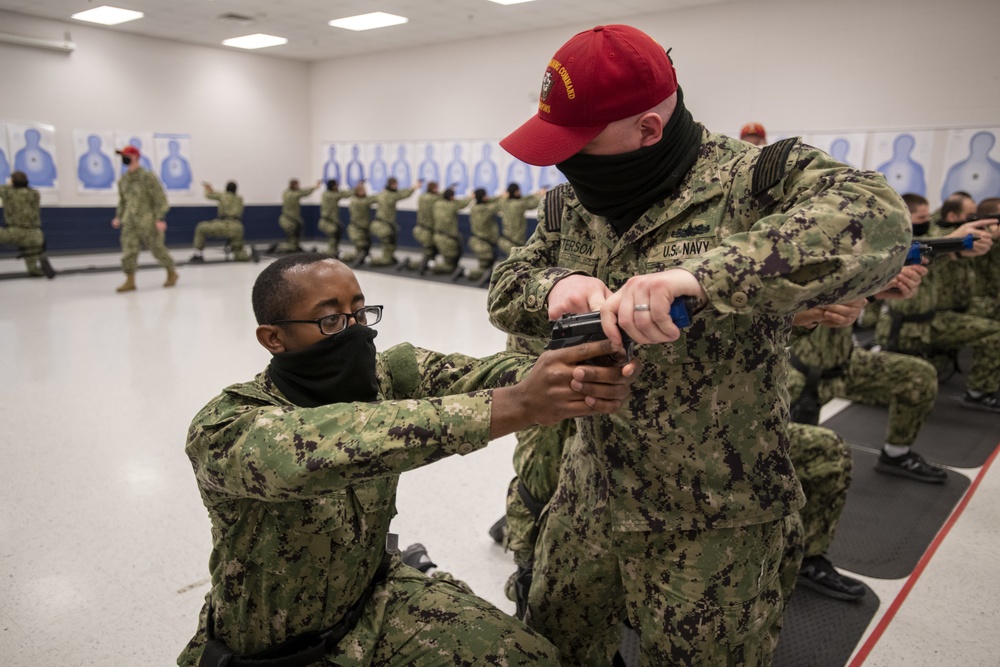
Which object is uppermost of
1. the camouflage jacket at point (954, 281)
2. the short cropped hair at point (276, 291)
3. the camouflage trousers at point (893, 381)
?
the short cropped hair at point (276, 291)

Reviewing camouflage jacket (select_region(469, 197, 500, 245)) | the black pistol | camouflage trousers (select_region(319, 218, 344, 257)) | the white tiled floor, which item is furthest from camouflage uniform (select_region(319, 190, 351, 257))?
the black pistol

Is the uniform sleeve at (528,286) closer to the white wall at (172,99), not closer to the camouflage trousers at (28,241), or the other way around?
the camouflage trousers at (28,241)

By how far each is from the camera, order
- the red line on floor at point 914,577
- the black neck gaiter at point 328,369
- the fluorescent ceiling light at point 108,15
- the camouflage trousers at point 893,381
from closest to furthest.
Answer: the black neck gaiter at point 328,369, the red line on floor at point 914,577, the camouflage trousers at point 893,381, the fluorescent ceiling light at point 108,15

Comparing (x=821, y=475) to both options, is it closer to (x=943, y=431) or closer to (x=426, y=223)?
(x=943, y=431)

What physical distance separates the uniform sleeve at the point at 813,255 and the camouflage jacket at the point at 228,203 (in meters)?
12.2

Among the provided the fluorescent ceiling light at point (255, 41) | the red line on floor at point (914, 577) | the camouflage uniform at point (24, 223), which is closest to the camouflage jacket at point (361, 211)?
the fluorescent ceiling light at point (255, 41)

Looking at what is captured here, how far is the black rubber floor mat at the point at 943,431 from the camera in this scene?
4100 mm

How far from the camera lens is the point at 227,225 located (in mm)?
11961

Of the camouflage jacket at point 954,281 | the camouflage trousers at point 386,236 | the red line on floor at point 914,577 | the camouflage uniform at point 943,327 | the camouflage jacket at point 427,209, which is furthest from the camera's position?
the camouflage trousers at point 386,236

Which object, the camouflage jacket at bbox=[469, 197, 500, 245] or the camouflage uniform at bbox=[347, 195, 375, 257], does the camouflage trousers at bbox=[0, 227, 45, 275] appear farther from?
the camouflage jacket at bbox=[469, 197, 500, 245]

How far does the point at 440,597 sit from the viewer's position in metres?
1.71

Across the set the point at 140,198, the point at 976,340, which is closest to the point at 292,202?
the point at 140,198

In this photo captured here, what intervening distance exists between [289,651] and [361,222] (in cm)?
1103

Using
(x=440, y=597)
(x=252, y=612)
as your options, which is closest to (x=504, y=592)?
(x=440, y=597)
